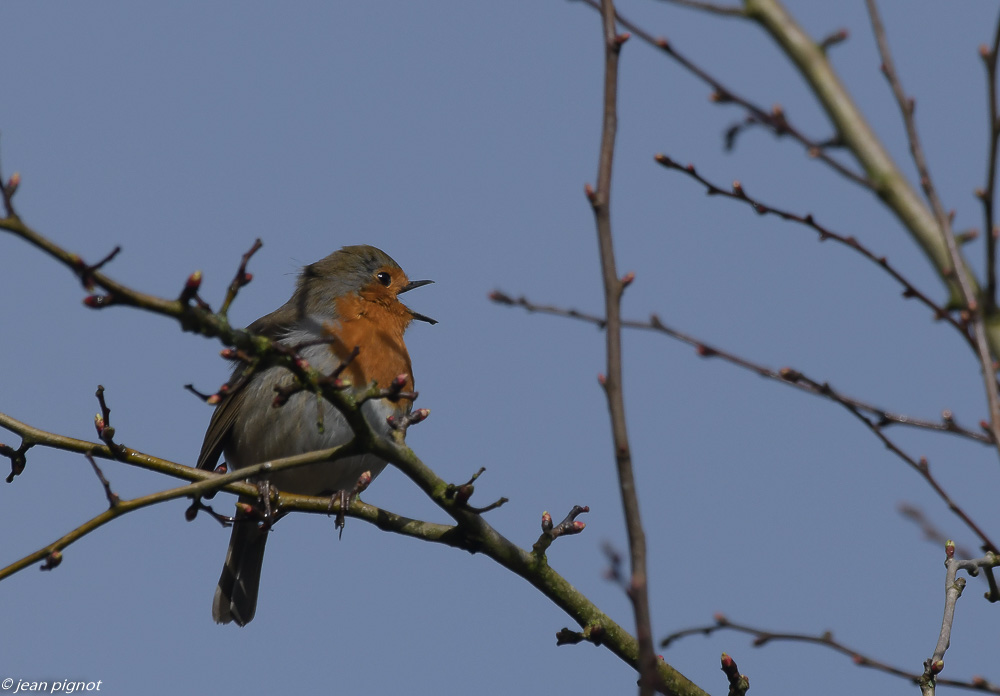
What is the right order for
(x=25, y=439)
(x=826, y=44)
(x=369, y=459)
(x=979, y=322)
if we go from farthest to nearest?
(x=369, y=459)
(x=25, y=439)
(x=826, y=44)
(x=979, y=322)

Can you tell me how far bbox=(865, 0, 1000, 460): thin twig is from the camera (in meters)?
2.11

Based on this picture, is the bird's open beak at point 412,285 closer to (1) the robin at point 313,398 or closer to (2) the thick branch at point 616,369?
(1) the robin at point 313,398

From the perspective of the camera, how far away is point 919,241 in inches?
97.1

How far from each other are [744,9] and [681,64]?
210 millimetres

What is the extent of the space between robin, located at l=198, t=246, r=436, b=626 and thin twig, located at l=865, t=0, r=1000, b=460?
365 cm

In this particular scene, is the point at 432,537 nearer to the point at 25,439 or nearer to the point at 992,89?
the point at 25,439

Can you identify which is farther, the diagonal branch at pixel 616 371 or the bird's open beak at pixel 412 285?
the bird's open beak at pixel 412 285

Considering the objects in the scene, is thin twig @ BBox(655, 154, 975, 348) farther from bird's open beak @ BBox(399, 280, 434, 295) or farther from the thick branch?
bird's open beak @ BBox(399, 280, 434, 295)

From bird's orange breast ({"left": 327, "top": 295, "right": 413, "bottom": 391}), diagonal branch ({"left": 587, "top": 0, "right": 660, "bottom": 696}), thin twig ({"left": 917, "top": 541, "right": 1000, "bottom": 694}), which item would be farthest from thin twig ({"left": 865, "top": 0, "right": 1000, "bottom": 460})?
bird's orange breast ({"left": 327, "top": 295, "right": 413, "bottom": 391})

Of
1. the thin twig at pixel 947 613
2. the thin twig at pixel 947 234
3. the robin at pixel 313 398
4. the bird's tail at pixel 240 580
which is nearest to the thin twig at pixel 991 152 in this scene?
the thin twig at pixel 947 234

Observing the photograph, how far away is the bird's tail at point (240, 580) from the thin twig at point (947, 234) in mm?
4827

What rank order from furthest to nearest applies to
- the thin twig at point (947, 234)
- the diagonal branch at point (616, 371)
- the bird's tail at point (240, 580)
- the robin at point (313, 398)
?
1. the bird's tail at point (240, 580)
2. the robin at point (313, 398)
3. the thin twig at point (947, 234)
4. the diagonal branch at point (616, 371)

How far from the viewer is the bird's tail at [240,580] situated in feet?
20.9

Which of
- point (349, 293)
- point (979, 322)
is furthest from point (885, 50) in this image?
point (349, 293)
